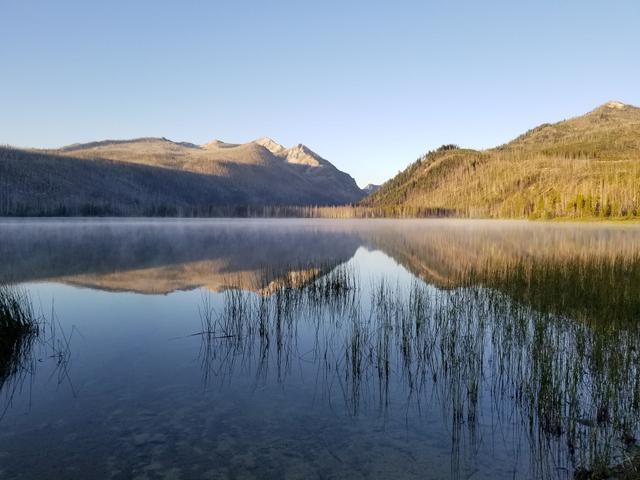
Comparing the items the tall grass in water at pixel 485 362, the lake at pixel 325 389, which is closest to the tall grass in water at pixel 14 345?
the lake at pixel 325 389

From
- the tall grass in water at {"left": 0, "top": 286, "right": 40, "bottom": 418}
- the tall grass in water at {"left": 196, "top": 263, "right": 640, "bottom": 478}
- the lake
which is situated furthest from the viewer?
the tall grass in water at {"left": 0, "top": 286, "right": 40, "bottom": 418}

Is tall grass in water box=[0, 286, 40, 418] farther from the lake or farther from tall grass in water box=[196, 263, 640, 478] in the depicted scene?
tall grass in water box=[196, 263, 640, 478]

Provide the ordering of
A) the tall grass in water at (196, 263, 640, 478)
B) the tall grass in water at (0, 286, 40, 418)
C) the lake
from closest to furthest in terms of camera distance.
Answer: the lake, the tall grass in water at (196, 263, 640, 478), the tall grass in water at (0, 286, 40, 418)

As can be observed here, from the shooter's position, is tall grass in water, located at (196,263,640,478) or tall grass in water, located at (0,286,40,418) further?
tall grass in water, located at (0,286,40,418)

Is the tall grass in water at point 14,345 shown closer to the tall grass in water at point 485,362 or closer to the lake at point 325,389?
the lake at point 325,389

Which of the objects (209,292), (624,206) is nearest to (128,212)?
(624,206)

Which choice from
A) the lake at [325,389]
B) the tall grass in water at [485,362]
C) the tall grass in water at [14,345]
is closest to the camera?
the lake at [325,389]

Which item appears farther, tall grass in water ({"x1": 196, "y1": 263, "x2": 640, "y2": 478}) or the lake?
tall grass in water ({"x1": 196, "y1": 263, "x2": 640, "y2": 478})

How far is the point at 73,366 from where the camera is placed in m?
9.16

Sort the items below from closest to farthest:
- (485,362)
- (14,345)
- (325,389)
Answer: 1. (325,389)
2. (485,362)
3. (14,345)

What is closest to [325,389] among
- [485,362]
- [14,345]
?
[485,362]

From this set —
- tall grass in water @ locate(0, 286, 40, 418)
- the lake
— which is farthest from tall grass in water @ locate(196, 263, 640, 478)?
tall grass in water @ locate(0, 286, 40, 418)

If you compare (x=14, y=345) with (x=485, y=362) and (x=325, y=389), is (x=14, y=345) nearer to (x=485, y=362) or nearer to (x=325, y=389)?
(x=325, y=389)

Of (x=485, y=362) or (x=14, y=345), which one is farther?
(x=14, y=345)
